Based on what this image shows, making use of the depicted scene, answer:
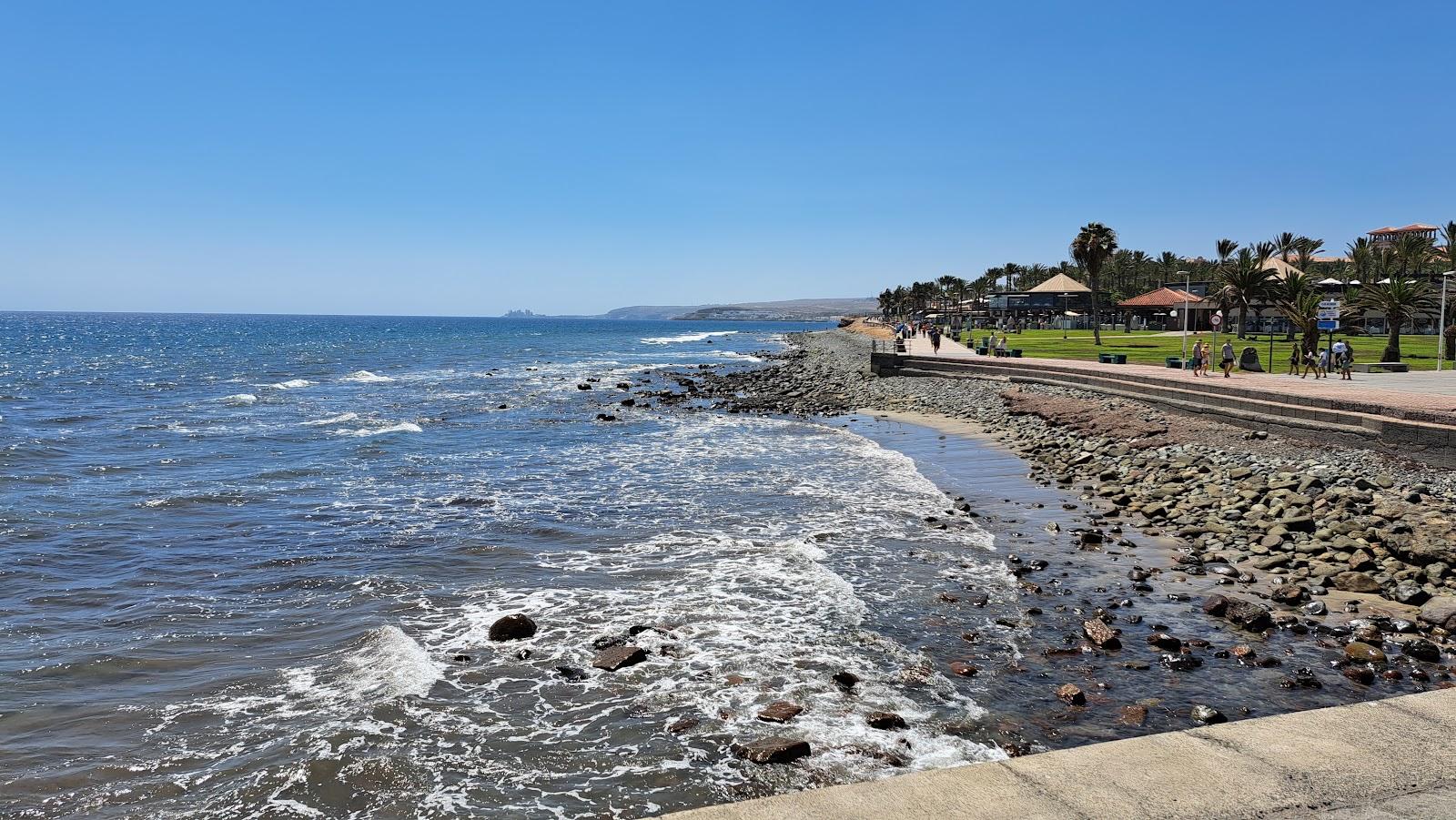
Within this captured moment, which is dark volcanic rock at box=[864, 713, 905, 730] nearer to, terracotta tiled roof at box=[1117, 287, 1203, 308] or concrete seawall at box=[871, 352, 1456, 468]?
concrete seawall at box=[871, 352, 1456, 468]

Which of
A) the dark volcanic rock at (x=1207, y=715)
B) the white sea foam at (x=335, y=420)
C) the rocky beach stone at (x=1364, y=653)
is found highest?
the white sea foam at (x=335, y=420)

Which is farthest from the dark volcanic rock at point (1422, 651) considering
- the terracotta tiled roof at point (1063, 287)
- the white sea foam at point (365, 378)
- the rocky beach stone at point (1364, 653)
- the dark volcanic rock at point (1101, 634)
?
the terracotta tiled roof at point (1063, 287)

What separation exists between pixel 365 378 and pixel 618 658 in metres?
54.7

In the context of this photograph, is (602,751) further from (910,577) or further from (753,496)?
(753,496)

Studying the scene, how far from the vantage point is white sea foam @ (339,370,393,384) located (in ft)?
188

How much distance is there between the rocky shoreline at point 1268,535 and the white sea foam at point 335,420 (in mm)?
25293

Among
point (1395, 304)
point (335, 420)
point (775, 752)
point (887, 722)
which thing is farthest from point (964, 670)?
point (1395, 304)

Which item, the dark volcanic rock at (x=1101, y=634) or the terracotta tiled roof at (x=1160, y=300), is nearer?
the dark volcanic rock at (x=1101, y=634)

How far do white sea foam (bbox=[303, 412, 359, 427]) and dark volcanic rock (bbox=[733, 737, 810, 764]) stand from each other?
99.9ft

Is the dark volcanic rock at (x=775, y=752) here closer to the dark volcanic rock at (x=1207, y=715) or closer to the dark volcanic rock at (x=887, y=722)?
the dark volcanic rock at (x=887, y=722)

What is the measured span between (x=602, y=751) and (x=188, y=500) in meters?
15.6

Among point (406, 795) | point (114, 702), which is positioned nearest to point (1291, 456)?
point (406, 795)

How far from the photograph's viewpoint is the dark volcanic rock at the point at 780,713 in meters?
8.36

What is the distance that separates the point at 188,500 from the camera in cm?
1917
